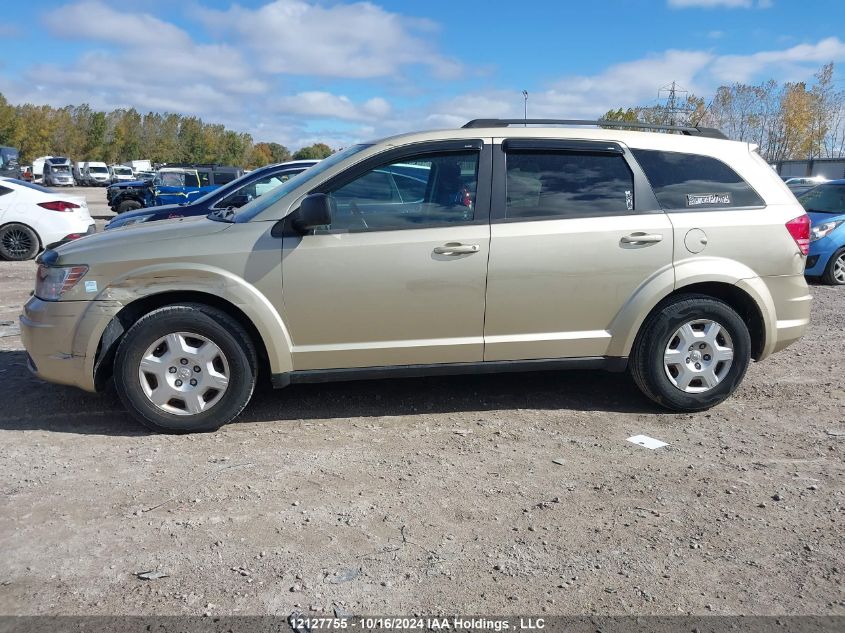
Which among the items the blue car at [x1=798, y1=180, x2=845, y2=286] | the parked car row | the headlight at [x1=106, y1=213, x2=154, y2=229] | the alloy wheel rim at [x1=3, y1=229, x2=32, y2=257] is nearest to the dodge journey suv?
the headlight at [x1=106, y1=213, x2=154, y2=229]

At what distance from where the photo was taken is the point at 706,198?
15.8 feet

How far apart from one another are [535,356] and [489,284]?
0.62 m

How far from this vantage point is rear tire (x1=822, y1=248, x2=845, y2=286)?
412 inches

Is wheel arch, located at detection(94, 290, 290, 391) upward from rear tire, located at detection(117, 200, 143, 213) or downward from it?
downward

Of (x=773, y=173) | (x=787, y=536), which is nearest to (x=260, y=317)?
(x=787, y=536)

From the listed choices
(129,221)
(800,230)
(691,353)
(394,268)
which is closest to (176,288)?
(394,268)

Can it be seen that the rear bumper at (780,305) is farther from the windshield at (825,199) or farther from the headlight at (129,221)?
the headlight at (129,221)

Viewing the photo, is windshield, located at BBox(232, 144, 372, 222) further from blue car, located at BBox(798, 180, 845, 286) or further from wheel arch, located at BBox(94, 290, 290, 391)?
blue car, located at BBox(798, 180, 845, 286)

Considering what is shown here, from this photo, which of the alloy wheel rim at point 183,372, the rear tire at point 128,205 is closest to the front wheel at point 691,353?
the alloy wheel rim at point 183,372

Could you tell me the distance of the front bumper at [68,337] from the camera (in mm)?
4340

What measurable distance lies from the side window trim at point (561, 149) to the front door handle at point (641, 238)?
17cm

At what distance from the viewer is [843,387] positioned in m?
Answer: 5.56

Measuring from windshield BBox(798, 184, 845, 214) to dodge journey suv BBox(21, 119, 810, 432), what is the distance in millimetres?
7148

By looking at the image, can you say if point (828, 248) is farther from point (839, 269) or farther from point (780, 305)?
point (780, 305)
